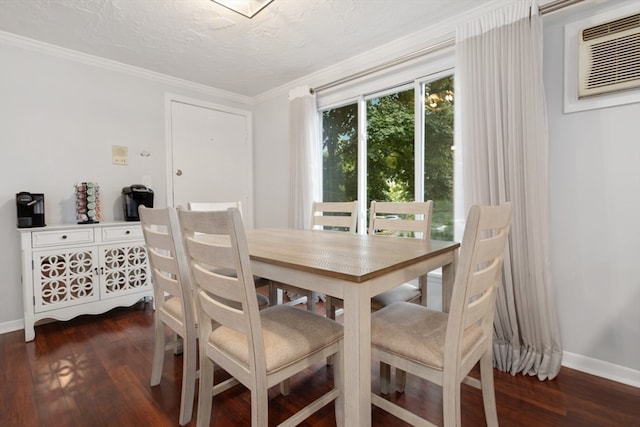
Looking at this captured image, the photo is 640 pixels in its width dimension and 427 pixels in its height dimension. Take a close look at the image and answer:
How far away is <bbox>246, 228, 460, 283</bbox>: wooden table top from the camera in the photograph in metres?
1.05

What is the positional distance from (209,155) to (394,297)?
9.14ft

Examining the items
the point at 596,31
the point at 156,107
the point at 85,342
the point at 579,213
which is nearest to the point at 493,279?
the point at 579,213

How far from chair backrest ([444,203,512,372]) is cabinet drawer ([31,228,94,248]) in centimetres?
276

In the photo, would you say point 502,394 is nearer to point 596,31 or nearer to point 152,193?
point 596,31

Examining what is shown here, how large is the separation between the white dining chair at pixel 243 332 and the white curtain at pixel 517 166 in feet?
4.07

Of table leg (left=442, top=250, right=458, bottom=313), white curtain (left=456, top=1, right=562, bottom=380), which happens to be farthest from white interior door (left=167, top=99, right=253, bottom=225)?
table leg (left=442, top=250, right=458, bottom=313)

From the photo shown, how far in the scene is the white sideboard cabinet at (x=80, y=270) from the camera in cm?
231

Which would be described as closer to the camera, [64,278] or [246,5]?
[246,5]

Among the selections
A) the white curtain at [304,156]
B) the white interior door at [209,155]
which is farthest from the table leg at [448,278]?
the white interior door at [209,155]

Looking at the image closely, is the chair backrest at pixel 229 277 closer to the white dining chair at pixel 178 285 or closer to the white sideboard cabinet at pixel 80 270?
the white dining chair at pixel 178 285

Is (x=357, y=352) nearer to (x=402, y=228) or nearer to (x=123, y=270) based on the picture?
(x=402, y=228)

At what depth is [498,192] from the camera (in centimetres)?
195

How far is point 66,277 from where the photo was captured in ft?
8.02

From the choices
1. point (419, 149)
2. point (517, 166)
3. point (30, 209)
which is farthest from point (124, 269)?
point (517, 166)
